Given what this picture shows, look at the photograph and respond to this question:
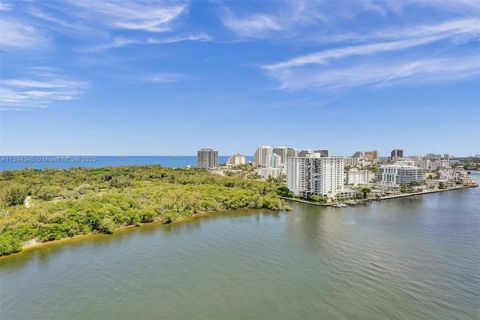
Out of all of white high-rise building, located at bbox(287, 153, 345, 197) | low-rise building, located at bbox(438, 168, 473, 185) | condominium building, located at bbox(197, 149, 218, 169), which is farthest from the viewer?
condominium building, located at bbox(197, 149, 218, 169)

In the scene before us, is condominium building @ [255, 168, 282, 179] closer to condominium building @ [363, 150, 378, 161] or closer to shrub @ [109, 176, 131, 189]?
shrub @ [109, 176, 131, 189]

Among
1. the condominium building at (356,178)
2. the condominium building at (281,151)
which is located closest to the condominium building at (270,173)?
the condominium building at (356,178)

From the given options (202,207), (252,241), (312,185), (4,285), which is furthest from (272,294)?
(312,185)

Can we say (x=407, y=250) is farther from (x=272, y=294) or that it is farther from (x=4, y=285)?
(x=4, y=285)

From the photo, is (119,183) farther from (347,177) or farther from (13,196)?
(347,177)

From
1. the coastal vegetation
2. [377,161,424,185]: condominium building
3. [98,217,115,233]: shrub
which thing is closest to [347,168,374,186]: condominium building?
[377,161,424,185]: condominium building

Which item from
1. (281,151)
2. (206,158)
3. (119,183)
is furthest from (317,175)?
(281,151)
